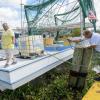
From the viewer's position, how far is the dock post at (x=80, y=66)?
6.88 meters

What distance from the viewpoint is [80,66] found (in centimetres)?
693

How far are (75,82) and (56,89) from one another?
27.2 inches

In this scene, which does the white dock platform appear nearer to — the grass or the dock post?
the grass

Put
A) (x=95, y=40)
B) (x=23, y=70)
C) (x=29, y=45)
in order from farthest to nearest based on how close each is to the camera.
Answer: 1. (x=29, y=45)
2. (x=95, y=40)
3. (x=23, y=70)

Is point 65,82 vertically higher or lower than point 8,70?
lower

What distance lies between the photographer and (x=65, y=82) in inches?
300

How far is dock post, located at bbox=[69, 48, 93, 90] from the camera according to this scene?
271 inches

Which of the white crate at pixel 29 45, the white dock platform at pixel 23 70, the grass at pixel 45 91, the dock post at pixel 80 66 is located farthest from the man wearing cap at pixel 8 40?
the dock post at pixel 80 66

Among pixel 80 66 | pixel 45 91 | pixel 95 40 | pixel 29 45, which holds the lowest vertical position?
pixel 45 91

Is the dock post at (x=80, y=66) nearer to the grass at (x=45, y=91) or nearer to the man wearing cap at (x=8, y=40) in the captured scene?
the grass at (x=45, y=91)

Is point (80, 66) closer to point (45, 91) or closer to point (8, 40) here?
point (45, 91)

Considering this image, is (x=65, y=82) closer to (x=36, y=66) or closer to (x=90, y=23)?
(x=36, y=66)

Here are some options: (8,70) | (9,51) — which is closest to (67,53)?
(9,51)

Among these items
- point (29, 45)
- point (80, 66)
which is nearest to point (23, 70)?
point (29, 45)
